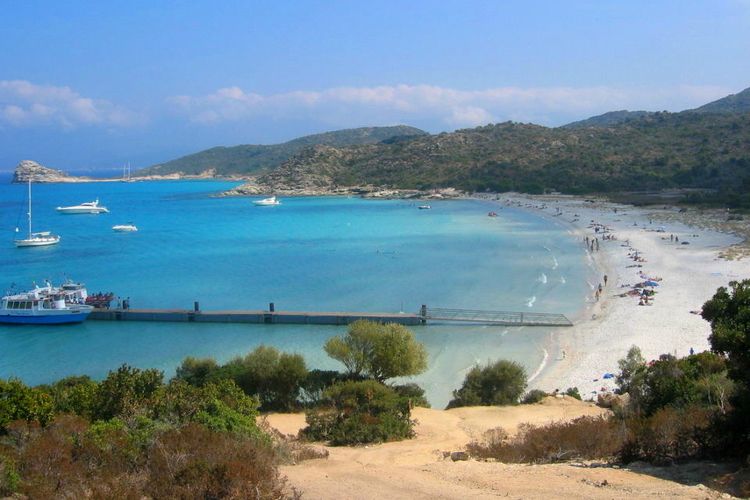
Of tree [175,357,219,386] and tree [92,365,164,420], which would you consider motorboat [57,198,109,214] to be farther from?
tree [92,365,164,420]

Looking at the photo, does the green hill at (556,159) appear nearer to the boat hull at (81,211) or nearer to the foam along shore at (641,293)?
the foam along shore at (641,293)

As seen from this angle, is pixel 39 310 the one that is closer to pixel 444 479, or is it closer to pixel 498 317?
pixel 498 317

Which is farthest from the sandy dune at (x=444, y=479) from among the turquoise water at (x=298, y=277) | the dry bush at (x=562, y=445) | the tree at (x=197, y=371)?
the turquoise water at (x=298, y=277)

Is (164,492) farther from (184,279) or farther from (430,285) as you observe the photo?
(184,279)

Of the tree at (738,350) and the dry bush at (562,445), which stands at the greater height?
the tree at (738,350)

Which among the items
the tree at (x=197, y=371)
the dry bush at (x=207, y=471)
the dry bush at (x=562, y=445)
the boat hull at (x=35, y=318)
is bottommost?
the boat hull at (x=35, y=318)

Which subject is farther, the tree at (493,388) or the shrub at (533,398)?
the tree at (493,388)

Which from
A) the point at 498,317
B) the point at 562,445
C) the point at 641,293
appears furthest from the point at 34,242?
the point at 562,445
